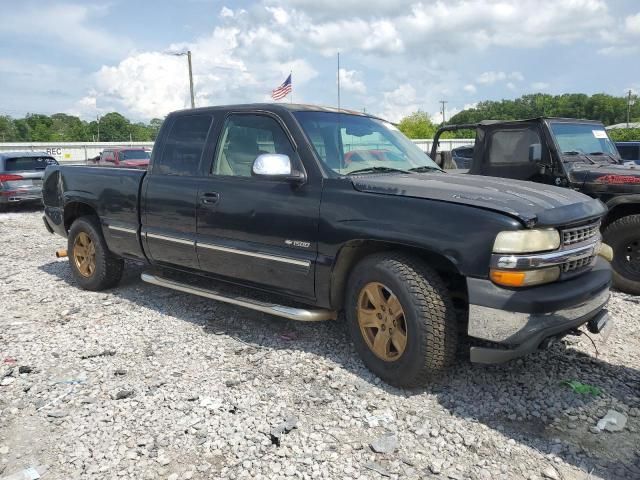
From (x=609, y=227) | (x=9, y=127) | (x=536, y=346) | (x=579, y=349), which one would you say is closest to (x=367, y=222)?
(x=536, y=346)

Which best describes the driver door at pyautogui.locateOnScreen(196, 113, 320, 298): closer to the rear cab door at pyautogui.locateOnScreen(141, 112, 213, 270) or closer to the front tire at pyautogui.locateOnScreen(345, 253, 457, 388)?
the rear cab door at pyautogui.locateOnScreen(141, 112, 213, 270)

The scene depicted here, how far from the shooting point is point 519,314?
2.92 meters

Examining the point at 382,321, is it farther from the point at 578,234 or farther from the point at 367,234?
the point at 578,234

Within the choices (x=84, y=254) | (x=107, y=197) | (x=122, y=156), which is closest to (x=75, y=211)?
(x=84, y=254)

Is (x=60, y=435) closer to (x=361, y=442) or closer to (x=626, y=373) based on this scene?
(x=361, y=442)

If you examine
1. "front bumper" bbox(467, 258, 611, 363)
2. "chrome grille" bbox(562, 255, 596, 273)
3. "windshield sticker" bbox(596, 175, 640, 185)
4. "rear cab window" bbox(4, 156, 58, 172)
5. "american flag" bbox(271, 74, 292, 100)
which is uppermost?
"american flag" bbox(271, 74, 292, 100)

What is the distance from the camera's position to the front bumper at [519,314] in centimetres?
293

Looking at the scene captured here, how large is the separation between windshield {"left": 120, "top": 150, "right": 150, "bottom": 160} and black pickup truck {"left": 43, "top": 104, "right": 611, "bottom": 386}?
13392mm

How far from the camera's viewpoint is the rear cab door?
4512 millimetres

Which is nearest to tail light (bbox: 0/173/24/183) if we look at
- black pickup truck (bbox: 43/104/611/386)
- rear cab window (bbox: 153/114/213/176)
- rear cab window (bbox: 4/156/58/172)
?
rear cab window (bbox: 4/156/58/172)

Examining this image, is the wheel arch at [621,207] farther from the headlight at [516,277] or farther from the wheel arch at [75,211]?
the wheel arch at [75,211]

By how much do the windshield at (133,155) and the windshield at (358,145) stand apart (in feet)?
48.5

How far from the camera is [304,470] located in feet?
8.71

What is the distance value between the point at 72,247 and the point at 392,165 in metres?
3.86
